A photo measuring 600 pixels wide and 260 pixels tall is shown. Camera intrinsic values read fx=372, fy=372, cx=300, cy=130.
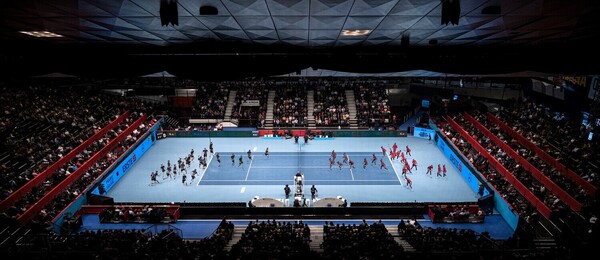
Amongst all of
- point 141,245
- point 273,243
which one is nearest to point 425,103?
point 273,243

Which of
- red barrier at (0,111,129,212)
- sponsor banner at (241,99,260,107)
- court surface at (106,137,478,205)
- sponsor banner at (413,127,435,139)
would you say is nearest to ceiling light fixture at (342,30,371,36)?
court surface at (106,137,478,205)

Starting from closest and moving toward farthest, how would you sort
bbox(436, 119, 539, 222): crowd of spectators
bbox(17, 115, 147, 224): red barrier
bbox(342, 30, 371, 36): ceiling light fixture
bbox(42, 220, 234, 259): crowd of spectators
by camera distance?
bbox(342, 30, 371, 36): ceiling light fixture, bbox(42, 220, 234, 259): crowd of spectators, bbox(17, 115, 147, 224): red barrier, bbox(436, 119, 539, 222): crowd of spectators

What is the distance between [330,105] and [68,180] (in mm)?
27356

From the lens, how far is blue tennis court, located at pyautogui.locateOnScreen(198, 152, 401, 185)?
26.2 meters

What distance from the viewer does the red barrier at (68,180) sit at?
18359mm

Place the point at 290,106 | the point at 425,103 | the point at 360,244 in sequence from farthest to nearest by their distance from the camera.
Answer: the point at 425,103 → the point at 290,106 → the point at 360,244

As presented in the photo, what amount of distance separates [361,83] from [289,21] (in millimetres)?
39860

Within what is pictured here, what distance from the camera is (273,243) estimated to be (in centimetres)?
1449

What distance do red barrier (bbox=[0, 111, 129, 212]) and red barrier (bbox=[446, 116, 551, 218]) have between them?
26331 mm

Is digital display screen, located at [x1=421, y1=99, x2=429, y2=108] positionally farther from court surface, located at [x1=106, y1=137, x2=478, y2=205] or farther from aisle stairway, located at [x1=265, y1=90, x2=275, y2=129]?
aisle stairway, located at [x1=265, y1=90, x2=275, y2=129]

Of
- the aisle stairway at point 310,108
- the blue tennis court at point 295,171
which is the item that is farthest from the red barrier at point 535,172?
the aisle stairway at point 310,108

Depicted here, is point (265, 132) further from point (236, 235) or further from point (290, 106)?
point (236, 235)

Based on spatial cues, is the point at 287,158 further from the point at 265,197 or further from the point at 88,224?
the point at 88,224

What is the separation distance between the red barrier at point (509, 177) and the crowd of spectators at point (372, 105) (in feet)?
29.6
